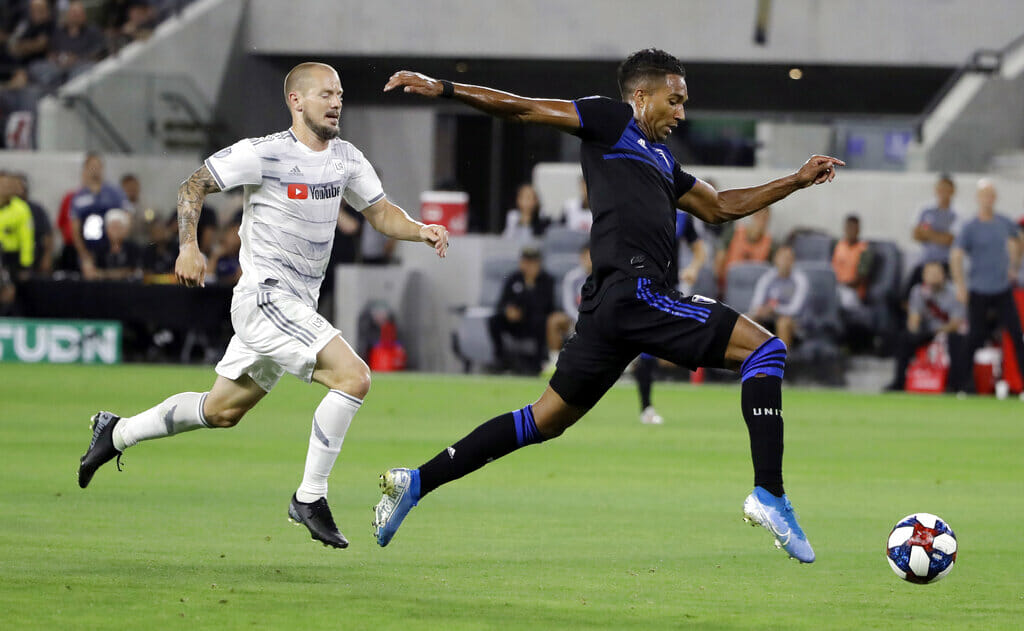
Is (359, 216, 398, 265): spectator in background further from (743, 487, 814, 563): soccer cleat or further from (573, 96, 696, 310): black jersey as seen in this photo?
(743, 487, 814, 563): soccer cleat

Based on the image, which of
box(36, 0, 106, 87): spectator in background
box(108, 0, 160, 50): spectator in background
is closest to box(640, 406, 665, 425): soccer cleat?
box(36, 0, 106, 87): spectator in background

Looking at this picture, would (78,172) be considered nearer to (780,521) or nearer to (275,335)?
(275,335)

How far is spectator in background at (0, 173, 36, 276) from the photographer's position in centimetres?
2303

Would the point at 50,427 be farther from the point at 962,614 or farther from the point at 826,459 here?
the point at 962,614

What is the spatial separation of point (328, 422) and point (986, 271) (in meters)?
13.6

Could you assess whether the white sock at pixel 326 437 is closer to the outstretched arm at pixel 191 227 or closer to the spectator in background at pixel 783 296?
the outstretched arm at pixel 191 227

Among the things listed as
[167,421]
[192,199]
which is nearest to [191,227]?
[192,199]

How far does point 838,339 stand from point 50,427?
1129 cm

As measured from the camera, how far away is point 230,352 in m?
8.32

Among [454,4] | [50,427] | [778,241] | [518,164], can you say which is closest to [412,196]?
[518,164]

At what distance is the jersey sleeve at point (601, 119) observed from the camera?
747cm

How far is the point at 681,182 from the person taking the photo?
317 inches

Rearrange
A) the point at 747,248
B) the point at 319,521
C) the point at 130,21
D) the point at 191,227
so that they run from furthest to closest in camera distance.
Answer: the point at 130,21 < the point at 747,248 < the point at 191,227 < the point at 319,521

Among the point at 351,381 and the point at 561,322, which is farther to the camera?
the point at 561,322
